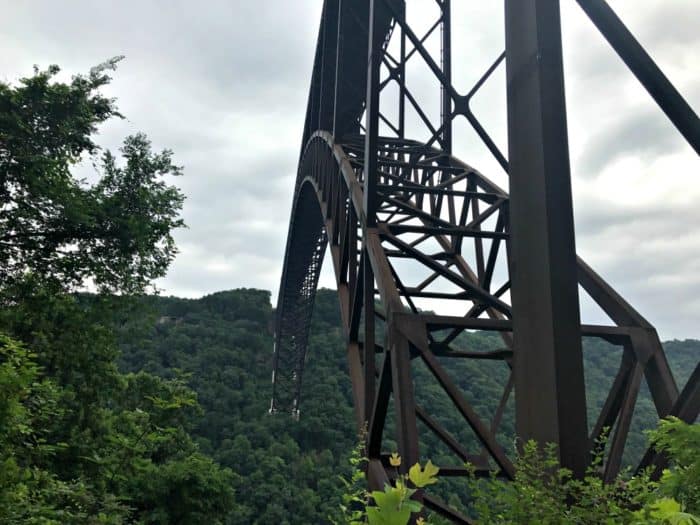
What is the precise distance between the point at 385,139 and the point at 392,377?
23.6 ft

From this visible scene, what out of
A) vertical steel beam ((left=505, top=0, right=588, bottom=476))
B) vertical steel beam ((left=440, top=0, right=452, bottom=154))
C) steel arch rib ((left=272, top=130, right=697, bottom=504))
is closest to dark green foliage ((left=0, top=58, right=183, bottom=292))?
steel arch rib ((left=272, top=130, right=697, bottom=504))

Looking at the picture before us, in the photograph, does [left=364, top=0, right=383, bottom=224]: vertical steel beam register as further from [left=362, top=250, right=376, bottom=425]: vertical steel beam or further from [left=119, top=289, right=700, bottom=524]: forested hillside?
[left=119, top=289, right=700, bottom=524]: forested hillside

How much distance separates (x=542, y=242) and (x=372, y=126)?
5.18 m

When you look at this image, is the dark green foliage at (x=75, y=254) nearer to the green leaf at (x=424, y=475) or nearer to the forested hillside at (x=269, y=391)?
the green leaf at (x=424, y=475)

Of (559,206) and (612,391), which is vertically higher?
(559,206)

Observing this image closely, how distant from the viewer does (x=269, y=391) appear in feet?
200

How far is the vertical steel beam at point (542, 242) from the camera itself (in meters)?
2.58

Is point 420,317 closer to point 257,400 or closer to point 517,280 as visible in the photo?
point 517,280

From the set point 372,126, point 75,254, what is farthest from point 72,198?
point 372,126

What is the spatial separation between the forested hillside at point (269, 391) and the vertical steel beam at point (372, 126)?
2273cm

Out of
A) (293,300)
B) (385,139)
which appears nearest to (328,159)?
(385,139)

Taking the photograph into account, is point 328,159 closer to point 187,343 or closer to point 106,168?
point 106,168

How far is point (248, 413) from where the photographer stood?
179ft

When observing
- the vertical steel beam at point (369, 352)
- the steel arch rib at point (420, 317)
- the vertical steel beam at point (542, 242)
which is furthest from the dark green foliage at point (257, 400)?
the vertical steel beam at point (542, 242)
